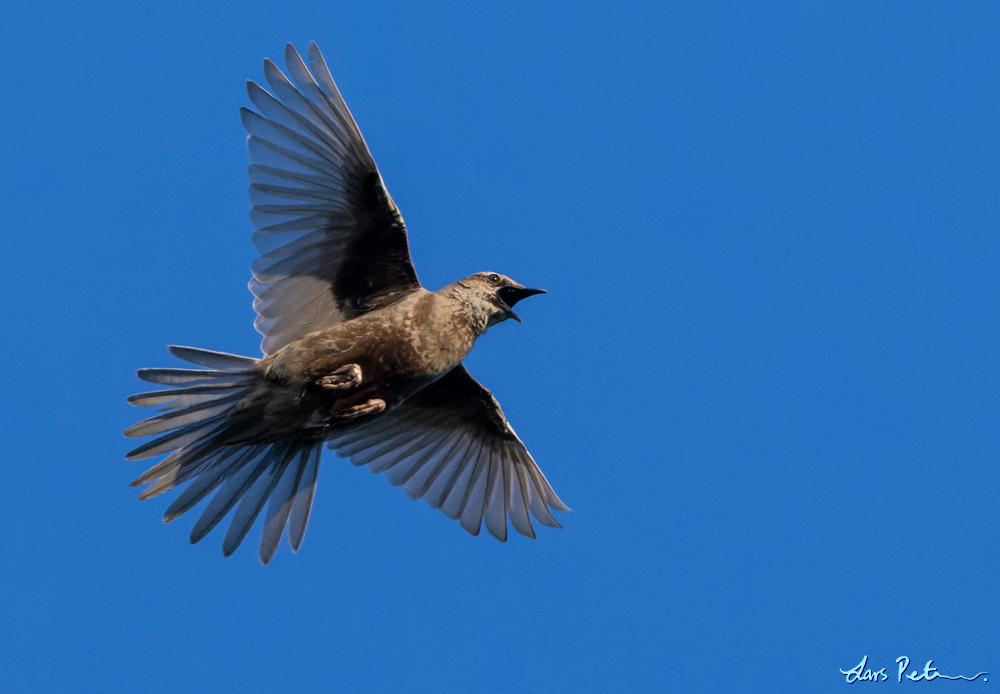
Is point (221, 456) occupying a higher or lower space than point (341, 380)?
lower

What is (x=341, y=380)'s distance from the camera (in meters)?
6.98

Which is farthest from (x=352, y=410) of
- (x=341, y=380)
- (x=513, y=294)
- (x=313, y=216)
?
(x=513, y=294)

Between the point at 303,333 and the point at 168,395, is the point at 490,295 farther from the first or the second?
the point at 168,395

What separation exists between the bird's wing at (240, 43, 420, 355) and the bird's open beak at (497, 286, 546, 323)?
2.73 ft

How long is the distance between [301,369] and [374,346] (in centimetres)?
50

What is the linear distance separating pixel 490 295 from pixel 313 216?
4.66ft

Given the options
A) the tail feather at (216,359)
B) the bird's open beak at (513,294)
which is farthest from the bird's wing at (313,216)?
the bird's open beak at (513,294)

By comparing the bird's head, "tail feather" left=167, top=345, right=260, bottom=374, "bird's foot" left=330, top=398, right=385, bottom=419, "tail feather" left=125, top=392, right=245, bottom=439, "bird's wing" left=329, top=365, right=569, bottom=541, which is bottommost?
"tail feather" left=125, top=392, right=245, bottom=439

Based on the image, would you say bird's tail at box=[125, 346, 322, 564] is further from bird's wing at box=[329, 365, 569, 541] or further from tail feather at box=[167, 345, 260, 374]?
bird's wing at box=[329, 365, 569, 541]

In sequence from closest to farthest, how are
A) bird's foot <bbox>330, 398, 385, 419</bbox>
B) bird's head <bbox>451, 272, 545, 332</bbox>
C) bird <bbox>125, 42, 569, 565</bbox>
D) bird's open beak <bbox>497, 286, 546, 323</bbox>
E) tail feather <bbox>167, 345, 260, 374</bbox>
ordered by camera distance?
tail feather <bbox>167, 345, 260, 374</bbox> → bird <bbox>125, 42, 569, 565</bbox> → bird's foot <bbox>330, 398, 385, 419</bbox> → bird's head <bbox>451, 272, 545, 332</bbox> → bird's open beak <bbox>497, 286, 546, 323</bbox>

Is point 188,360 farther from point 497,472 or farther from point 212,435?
point 497,472

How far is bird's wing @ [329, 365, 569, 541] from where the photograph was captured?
27.7 feet

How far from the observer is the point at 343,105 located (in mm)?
6918

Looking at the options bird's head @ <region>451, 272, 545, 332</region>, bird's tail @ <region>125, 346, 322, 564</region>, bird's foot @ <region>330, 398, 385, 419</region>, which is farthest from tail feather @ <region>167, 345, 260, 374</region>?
bird's head @ <region>451, 272, 545, 332</region>
